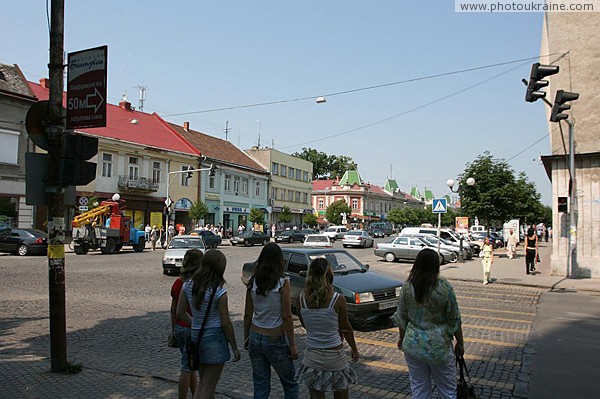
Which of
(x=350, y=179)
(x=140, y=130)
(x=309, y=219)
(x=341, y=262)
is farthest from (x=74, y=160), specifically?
(x=350, y=179)

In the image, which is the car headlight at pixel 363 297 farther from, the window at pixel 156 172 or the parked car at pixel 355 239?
the window at pixel 156 172

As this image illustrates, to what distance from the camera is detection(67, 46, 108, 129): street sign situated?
6.20 metres

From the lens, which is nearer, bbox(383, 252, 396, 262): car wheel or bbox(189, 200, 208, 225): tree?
bbox(383, 252, 396, 262): car wheel

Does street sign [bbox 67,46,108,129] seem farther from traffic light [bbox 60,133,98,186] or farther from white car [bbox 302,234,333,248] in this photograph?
white car [bbox 302,234,333,248]

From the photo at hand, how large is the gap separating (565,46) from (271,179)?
44699mm

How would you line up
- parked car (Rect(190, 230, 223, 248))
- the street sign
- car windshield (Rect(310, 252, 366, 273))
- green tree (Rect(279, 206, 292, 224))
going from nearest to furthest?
the street sign, car windshield (Rect(310, 252, 366, 273)), parked car (Rect(190, 230, 223, 248)), green tree (Rect(279, 206, 292, 224))

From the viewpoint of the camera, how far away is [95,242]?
27062 millimetres

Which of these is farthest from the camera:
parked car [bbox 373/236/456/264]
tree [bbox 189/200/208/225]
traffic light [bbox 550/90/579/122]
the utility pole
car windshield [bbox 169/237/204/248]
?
tree [bbox 189/200/208/225]

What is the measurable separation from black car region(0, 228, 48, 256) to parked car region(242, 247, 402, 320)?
60.0 ft

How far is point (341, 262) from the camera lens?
10742 mm

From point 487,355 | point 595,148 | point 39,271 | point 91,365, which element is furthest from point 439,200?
point 91,365

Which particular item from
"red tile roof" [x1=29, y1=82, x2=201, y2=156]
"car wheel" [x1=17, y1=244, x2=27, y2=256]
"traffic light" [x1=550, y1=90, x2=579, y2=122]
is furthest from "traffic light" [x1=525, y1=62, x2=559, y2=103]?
"red tile roof" [x1=29, y1=82, x2=201, y2=156]

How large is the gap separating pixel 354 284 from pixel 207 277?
220 inches

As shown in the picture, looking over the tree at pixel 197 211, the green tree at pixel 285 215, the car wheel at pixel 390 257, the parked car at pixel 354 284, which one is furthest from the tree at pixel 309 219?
the parked car at pixel 354 284
